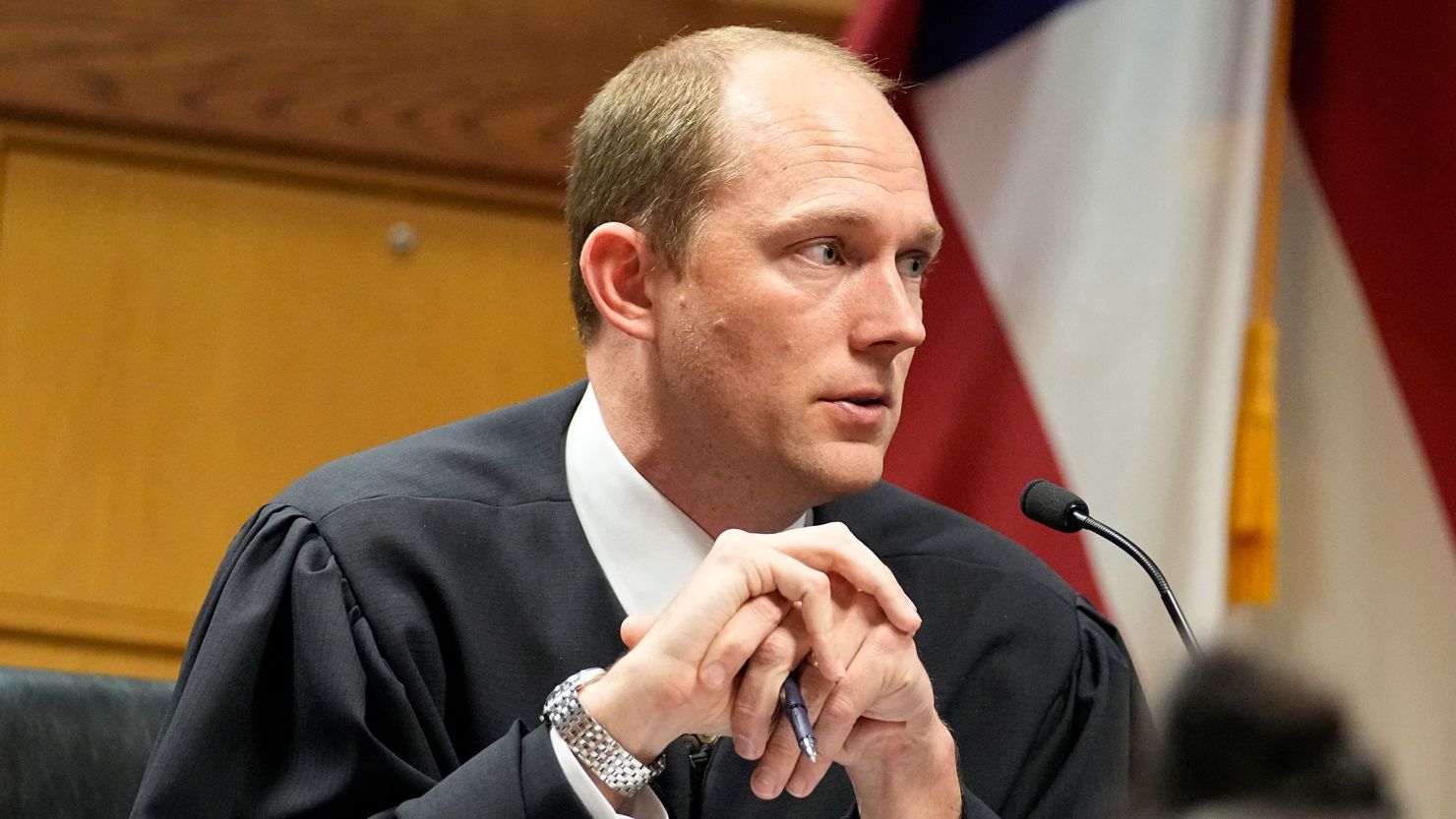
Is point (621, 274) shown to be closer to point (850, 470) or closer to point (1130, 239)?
point (850, 470)

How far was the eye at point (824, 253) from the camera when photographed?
6.09ft

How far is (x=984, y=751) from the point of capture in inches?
76.9

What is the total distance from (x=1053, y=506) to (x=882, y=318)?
261 millimetres

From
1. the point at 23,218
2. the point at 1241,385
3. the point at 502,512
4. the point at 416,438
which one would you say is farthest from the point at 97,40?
the point at 1241,385

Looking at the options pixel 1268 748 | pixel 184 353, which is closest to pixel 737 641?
pixel 1268 748

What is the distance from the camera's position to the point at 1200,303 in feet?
8.95

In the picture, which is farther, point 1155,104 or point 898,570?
point 1155,104

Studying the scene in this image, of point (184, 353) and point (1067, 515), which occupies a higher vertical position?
point (1067, 515)

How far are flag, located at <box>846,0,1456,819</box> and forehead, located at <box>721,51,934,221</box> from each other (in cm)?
92

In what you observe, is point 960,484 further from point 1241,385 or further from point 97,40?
point 97,40

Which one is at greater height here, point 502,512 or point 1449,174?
point 1449,174

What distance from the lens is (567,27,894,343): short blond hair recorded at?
192 centimetres

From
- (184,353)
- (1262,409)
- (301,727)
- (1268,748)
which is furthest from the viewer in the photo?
(184,353)

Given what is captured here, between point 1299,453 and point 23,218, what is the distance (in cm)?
209
